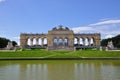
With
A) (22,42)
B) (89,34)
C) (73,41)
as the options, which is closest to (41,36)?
(22,42)

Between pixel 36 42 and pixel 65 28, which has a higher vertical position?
pixel 65 28

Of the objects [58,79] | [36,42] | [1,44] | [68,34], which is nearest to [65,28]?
[68,34]

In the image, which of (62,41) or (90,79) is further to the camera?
(62,41)

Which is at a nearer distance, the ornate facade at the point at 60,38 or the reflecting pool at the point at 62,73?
the reflecting pool at the point at 62,73

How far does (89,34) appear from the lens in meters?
86.2

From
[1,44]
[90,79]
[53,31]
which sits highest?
[53,31]

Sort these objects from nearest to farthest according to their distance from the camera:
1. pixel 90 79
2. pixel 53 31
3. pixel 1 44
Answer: pixel 90 79, pixel 1 44, pixel 53 31

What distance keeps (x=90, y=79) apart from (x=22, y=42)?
78.8 meters

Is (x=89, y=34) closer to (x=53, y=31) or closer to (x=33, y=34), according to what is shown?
(x=53, y=31)

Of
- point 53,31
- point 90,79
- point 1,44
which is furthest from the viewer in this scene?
point 53,31

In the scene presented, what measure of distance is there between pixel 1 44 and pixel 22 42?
1607 centimetres

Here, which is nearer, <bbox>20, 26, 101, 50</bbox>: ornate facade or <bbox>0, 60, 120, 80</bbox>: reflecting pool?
<bbox>0, 60, 120, 80</bbox>: reflecting pool

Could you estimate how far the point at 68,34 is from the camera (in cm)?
8331

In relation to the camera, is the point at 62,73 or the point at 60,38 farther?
the point at 60,38
